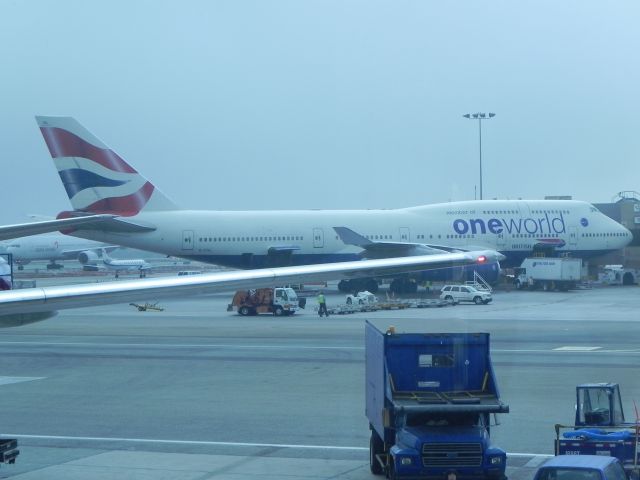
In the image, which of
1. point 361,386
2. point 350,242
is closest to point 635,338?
point 361,386

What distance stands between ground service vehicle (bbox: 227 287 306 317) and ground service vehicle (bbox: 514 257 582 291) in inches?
741

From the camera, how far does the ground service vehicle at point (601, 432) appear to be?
12.9 meters

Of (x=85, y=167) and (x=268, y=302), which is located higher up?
(x=85, y=167)

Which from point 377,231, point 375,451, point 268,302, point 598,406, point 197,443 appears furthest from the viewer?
point 377,231

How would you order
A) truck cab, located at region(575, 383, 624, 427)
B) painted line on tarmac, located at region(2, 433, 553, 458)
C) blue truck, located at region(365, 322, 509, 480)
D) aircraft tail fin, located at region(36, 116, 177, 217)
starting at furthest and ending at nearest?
1. aircraft tail fin, located at region(36, 116, 177, 217)
2. painted line on tarmac, located at region(2, 433, 553, 458)
3. truck cab, located at region(575, 383, 624, 427)
4. blue truck, located at region(365, 322, 509, 480)

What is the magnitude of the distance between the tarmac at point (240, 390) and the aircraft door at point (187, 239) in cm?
1657

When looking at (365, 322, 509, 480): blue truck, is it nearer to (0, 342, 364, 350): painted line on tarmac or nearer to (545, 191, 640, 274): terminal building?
(0, 342, 364, 350): painted line on tarmac

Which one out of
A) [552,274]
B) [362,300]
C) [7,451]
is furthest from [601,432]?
[552,274]

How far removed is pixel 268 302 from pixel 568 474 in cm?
3580

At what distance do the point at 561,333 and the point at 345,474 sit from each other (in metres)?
21.8

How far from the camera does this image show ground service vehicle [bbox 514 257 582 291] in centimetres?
5781

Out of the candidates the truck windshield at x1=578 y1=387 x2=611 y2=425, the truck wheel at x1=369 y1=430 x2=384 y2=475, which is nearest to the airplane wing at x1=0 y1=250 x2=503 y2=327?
the truck wheel at x1=369 y1=430 x2=384 y2=475

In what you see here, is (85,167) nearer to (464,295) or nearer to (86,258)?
(86,258)

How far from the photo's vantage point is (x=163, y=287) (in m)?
11.2
